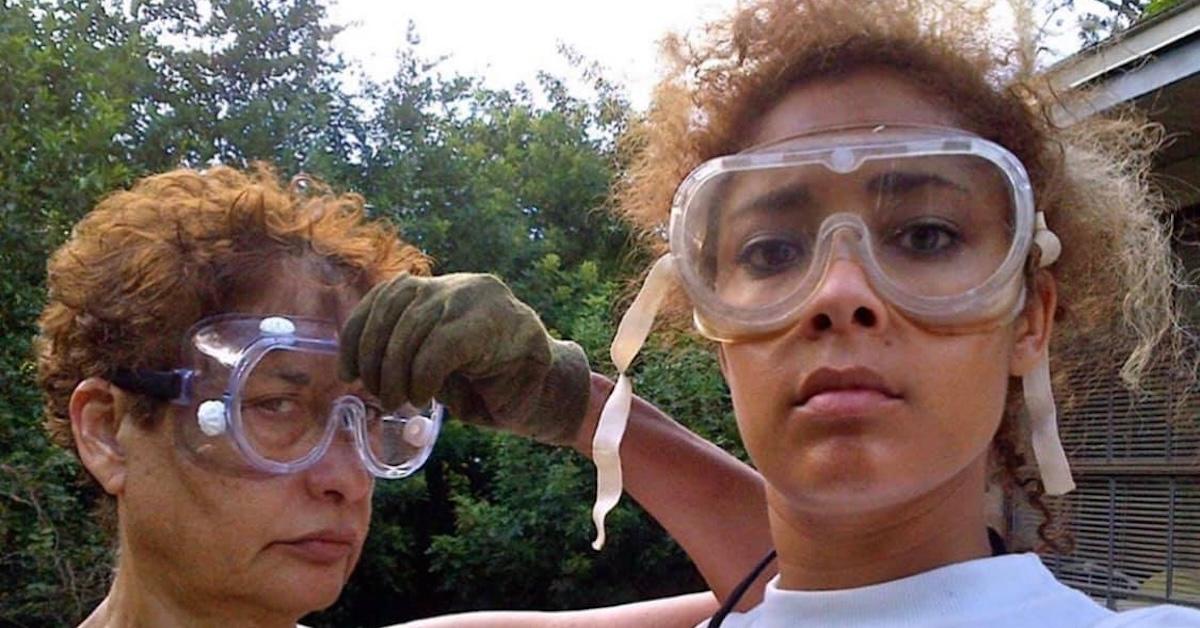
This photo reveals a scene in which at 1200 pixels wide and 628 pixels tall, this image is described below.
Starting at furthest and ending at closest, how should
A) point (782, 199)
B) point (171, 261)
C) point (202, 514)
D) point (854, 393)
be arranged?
1. point (171, 261)
2. point (202, 514)
3. point (782, 199)
4. point (854, 393)

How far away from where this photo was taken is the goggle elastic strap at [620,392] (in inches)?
70.7

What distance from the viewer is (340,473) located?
2.08m

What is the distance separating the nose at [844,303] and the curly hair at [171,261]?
100 cm

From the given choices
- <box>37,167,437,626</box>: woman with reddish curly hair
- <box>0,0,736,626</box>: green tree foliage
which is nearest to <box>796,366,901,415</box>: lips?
<box>37,167,437,626</box>: woman with reddish curly hair

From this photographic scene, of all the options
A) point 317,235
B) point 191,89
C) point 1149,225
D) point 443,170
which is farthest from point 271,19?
point 1149,225

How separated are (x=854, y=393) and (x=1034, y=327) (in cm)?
35

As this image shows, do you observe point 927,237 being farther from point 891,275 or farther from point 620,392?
point 620,392

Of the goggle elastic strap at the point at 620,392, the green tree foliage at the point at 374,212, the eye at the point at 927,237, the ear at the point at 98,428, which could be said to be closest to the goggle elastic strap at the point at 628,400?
the goggle elastic strap at the point at 620,392

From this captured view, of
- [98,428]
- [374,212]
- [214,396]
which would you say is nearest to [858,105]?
[214,396]

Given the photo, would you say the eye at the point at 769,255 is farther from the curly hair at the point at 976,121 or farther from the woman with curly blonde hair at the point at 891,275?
the curly hair at the point at 976,121

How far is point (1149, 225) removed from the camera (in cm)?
197

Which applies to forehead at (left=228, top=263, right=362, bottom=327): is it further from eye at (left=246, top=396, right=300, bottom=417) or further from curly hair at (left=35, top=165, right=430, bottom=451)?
Result: eye at (left=246, top=396, right=300, bottom=417)

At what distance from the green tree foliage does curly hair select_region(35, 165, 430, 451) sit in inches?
131

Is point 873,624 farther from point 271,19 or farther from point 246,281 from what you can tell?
point 271,19
